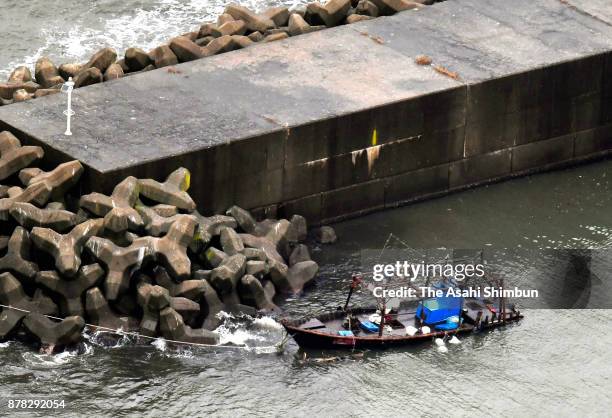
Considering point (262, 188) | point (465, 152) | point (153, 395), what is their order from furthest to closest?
point (465, 152) < point (262, 188) < point (153, 395)

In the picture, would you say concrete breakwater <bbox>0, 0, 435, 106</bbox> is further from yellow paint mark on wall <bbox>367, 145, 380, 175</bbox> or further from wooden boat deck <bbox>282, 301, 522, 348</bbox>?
wooden boat deck <bbox>282, 301, 522, 348</bbox>

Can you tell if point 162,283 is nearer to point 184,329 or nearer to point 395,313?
point 184,329

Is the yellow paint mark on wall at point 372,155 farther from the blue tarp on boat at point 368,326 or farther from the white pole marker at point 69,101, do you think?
the white pole marker at point 69,101

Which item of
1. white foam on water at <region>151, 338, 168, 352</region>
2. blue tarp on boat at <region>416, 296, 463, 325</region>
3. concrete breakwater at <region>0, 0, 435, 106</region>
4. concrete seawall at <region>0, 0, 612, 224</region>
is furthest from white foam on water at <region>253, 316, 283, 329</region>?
concrete breakwater at <region>0, 0, 435, 106</region>

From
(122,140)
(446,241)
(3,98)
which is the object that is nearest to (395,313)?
(446,241)

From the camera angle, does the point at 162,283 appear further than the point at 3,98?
No

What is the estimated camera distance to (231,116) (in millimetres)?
36312

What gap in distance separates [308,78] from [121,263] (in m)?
6.90

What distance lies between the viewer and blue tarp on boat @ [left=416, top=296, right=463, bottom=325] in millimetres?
33375

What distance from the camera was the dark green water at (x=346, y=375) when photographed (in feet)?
102

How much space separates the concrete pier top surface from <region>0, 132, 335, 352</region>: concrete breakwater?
0.80 m

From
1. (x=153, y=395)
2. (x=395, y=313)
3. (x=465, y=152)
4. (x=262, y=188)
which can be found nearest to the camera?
(x=153, y=395)

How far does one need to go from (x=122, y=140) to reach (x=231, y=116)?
6.99ft

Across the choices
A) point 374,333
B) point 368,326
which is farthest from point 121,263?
point 374,333
